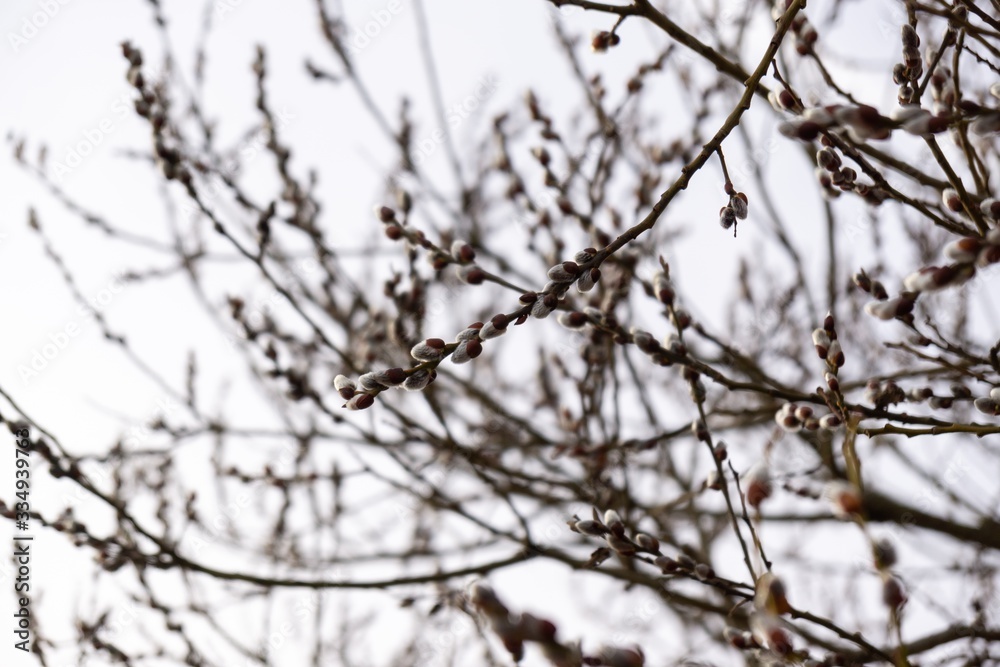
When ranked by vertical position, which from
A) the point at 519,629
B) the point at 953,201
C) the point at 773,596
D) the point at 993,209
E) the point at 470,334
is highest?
the point at 953,201

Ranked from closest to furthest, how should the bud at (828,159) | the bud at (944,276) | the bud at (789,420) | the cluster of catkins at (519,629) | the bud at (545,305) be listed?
the cluster of catkins at (519,629) < the bud at (944,276) < the bud at (545,305) < the bud at (828,159) < the bud at (789,420)

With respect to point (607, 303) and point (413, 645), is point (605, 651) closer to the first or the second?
point (607, 303)

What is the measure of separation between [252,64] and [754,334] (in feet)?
11.1

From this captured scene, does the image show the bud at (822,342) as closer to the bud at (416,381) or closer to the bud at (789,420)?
the bud at (789,420)

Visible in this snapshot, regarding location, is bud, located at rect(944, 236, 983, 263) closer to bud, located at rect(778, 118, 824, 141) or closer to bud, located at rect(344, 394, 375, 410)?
bud, located at rect(778, 118, 824, 141)

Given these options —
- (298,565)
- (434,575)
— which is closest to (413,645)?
(298,565)

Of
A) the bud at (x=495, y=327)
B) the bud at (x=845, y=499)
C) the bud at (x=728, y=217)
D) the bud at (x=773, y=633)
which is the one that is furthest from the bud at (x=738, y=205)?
the bud at (x=773, y=633)

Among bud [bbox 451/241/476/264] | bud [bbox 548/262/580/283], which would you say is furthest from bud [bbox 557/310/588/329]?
bud [bbox 548/262/580/283]

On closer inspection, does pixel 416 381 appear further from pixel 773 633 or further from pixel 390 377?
pixel 773 633

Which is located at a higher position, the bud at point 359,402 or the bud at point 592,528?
the bud at point 359,402

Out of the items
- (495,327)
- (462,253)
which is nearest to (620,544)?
(495,327)

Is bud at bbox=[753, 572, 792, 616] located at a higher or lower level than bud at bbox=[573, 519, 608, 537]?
lower

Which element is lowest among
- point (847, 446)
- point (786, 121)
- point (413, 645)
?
point (847, 446)

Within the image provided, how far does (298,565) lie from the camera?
3342 mm
